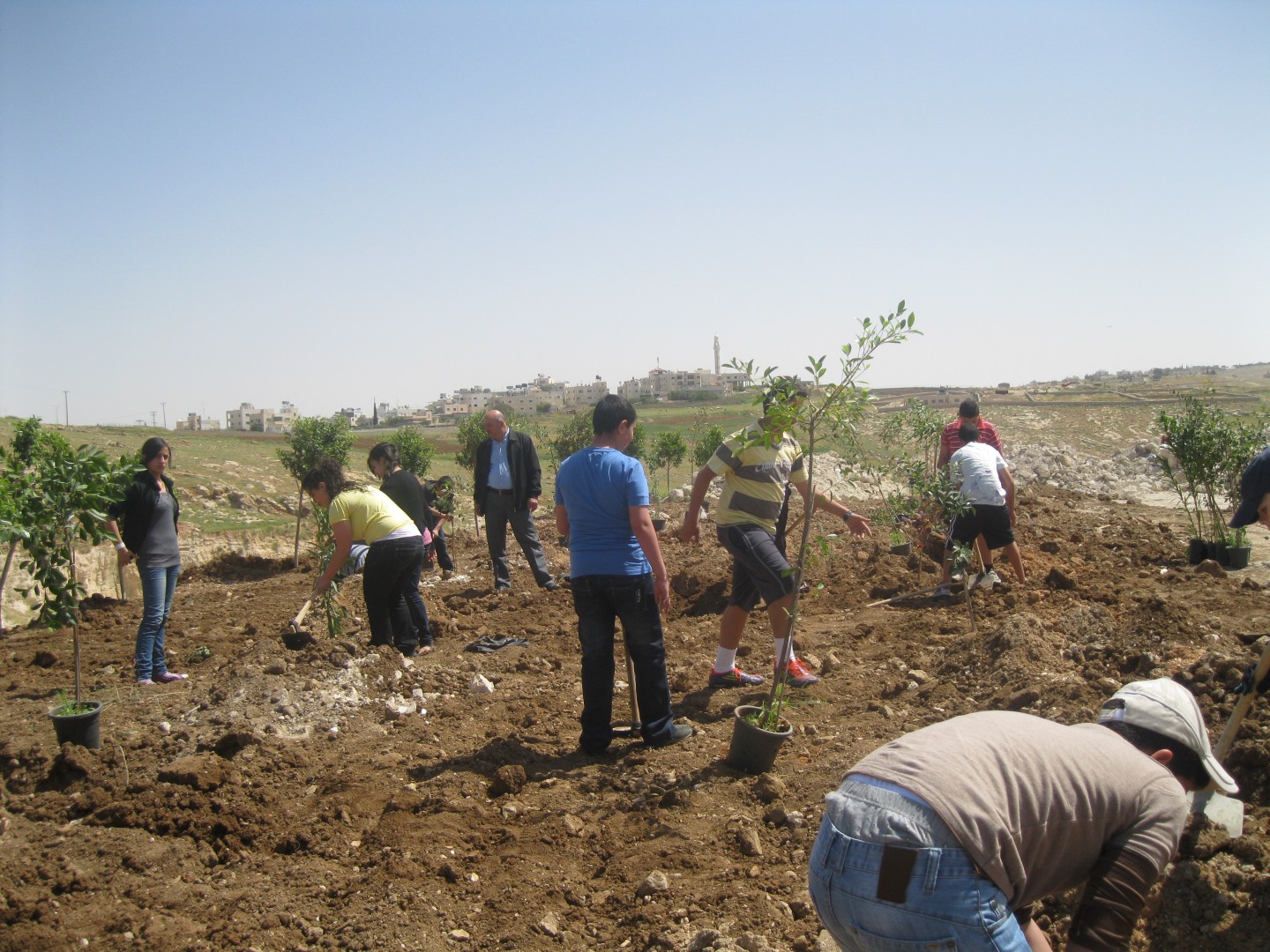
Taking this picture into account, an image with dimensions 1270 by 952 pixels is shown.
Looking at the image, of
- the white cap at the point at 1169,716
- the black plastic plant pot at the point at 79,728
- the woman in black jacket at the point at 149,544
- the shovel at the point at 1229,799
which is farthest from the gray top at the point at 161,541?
the shovel at the point at 1229,799

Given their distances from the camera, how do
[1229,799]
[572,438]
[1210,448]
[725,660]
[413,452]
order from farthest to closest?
[572,438] < [413,452] < [1210,448] < [725,660] < [1229,799]

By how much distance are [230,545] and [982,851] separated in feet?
40.4

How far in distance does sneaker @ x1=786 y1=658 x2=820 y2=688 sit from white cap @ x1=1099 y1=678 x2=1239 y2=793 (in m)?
3.30

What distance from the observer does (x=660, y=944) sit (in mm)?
2930

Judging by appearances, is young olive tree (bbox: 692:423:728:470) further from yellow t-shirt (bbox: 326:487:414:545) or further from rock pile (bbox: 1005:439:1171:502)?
yellow t-shirt (bbox: 326:487:414:545)

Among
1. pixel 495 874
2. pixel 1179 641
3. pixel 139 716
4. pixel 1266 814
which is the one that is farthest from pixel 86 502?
pixel 1179 641

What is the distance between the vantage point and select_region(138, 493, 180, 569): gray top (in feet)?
20.0

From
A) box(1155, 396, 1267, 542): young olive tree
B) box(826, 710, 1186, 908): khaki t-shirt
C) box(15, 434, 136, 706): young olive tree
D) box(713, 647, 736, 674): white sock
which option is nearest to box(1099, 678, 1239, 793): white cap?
box(826, 710, 1186, 908): khaki t-shirt

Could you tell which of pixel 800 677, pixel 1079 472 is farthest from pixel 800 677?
pixel 1079 472

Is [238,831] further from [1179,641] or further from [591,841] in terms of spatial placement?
[1179,641]

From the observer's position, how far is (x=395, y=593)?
631cm

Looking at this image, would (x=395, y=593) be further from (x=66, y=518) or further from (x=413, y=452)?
(x=413, y=452)

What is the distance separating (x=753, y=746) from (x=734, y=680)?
4.88 ft

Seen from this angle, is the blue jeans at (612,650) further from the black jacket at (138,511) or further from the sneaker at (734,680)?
the black jacket at (138,511)
